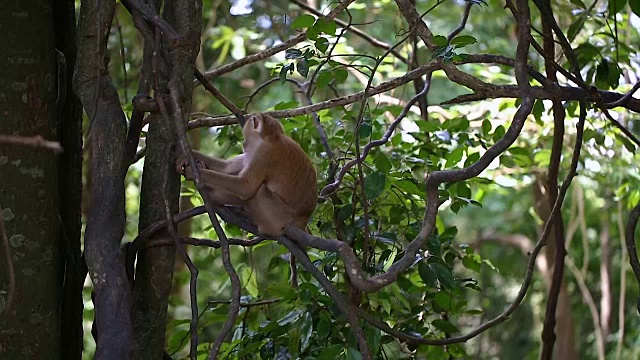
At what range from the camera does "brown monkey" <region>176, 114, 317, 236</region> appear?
2.92 metres

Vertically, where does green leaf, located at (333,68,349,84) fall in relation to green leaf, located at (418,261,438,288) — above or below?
above

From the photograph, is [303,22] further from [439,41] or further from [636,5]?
[636,5]

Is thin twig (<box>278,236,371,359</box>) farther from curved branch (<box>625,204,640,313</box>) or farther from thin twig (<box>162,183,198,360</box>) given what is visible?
curved branch (<box>625,204,640,313</box>)

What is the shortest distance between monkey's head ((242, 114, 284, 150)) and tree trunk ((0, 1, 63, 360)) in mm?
894

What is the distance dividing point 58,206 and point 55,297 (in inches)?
10.4

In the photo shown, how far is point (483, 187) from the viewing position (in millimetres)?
4301

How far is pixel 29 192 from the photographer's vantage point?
2.18 meters

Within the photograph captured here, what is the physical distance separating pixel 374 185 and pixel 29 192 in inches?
40.3

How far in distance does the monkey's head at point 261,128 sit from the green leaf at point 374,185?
24.5 inches

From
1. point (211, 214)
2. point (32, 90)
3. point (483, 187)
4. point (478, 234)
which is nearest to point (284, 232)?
point (211, 214)

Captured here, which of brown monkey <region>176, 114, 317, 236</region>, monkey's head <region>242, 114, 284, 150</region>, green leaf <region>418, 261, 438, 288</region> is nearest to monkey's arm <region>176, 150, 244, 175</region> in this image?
brown monkey <region>176, 114, 317, 236</region>

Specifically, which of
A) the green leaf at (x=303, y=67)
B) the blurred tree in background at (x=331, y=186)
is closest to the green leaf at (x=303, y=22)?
the blurred tree in background at (x=331, y=186)

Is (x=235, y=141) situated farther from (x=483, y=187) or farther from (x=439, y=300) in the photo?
(x=483, y=187)

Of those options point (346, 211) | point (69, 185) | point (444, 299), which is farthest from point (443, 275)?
point (69, 185)
